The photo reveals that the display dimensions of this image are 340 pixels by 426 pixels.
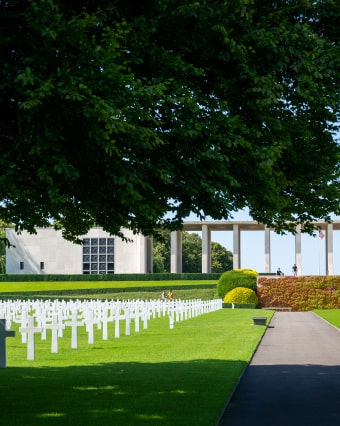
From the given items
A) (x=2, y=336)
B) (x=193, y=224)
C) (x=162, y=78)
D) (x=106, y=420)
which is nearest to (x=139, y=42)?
(x=162, y=78)

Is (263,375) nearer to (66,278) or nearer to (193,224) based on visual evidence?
(66,278)

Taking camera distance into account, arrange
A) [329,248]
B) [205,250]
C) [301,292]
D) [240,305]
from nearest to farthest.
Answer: [240,305] < [301,292] < [205,250] < [329,248]

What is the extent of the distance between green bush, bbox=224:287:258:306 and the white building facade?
33.6 metres

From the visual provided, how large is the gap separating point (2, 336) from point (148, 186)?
5895mm

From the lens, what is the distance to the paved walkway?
36.6 feet

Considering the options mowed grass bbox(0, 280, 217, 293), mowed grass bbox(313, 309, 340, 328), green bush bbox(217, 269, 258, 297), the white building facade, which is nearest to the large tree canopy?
mowed grass bbox(313, 309, 340, 328)

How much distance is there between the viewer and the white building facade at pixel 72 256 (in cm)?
9550

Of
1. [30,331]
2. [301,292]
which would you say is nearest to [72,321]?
[30,331]

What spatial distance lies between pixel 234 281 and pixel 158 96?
5490 cm

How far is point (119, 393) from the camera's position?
1357 cm

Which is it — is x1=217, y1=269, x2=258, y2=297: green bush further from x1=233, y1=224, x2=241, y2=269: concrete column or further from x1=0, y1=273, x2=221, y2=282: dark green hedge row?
x1=233, y1=224, x2=241, y2=269: concrete column

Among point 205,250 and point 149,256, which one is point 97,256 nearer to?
point 149,256

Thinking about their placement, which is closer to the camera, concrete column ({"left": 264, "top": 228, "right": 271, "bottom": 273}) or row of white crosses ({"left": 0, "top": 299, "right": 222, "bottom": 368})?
row of white crosses ({"left": 0, "top": 299, "right": 222, "bottom": 368})

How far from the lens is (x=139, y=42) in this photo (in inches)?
435
